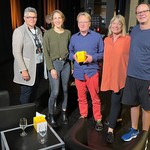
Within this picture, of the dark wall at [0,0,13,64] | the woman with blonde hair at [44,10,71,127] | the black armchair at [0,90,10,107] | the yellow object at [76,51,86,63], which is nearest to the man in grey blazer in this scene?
the woman with blonde hair at [44,10,71,127]

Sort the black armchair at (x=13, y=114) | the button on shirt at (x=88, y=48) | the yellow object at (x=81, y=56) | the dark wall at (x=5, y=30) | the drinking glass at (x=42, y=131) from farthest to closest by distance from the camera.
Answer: the dark wall at (x=5, y=30) < the button on shirt at (x=88, y=48) < the yellow object at (x=81, y=56) < the black armchair at (x=13, y=114) < the drinking glass at (x=42, y=131)

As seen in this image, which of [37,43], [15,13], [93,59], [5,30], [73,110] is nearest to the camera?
[93,59]

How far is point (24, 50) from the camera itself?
232 cm

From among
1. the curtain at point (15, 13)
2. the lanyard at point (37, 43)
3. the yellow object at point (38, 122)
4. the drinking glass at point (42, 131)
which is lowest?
the drinking glass at point (42, 131)

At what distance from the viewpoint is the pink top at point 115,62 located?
2.07m

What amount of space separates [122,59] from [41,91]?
6.88 ft

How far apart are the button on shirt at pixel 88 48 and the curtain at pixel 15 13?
13.3 feet

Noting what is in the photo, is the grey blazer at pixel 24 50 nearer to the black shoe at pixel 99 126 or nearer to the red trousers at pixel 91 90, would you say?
the red trousers at pixel 91 90

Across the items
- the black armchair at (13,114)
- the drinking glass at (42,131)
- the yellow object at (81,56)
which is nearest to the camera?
the drinking glass at (42,131)

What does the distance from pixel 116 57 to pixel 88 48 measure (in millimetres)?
334

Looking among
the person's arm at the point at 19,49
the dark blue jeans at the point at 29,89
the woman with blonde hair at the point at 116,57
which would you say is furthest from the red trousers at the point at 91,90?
the person's arm at the point at 19,49

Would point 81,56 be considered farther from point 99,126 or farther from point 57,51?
point 99,126

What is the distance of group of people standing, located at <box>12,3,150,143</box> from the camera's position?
6.61 ft

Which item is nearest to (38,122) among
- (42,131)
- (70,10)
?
(42,131)
